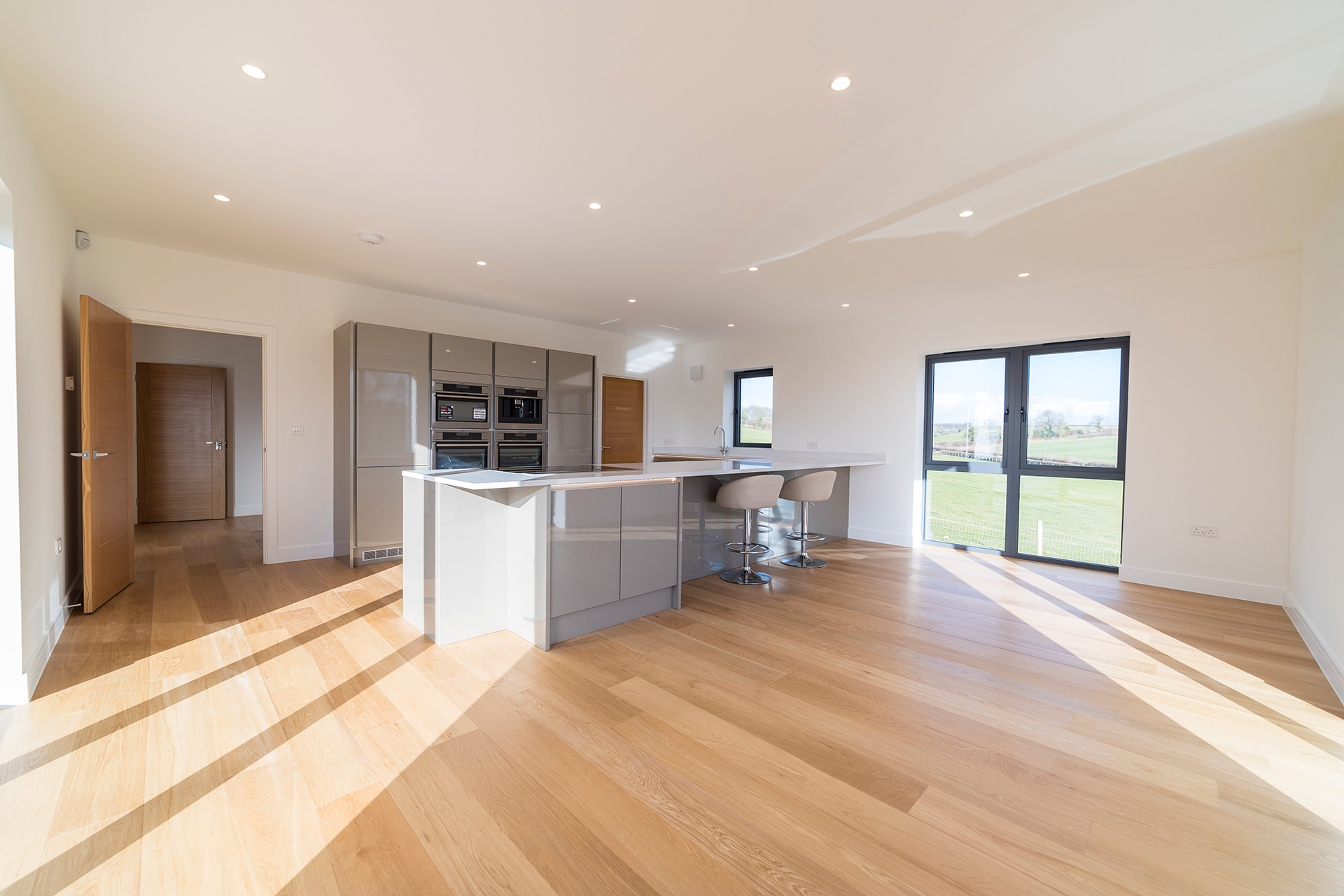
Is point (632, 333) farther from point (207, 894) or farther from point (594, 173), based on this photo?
point (207, 894)

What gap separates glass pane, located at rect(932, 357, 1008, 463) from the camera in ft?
17.3

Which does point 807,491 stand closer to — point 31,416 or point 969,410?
point 969,410

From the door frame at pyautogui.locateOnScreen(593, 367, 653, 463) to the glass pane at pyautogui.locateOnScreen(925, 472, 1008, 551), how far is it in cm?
341

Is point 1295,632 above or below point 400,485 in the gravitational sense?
below

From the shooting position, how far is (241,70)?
2004 mm

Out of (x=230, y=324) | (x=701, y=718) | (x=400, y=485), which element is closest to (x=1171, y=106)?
(x=701, y=718)

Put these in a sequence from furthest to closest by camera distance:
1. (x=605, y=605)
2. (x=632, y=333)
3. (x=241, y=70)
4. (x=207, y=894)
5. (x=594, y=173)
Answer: (x=632, y=333) < (x=605, y=605) < (x=594, y=173) < (x=241, y=70) < (x=207, y=894)

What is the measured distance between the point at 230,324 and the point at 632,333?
4.14m

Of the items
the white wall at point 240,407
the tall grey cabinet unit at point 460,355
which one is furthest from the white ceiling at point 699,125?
the white wall at point 240,407

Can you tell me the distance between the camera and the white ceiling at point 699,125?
1.75 metres

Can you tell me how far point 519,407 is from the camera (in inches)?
220

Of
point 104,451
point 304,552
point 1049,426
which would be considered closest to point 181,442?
point 304,552

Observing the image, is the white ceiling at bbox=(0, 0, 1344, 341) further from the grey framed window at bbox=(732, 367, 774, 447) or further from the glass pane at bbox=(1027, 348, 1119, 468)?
the grey framed window at bbox=(732, 367, 774, 447)

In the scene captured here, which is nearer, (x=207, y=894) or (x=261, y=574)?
(x=207, y=894)
